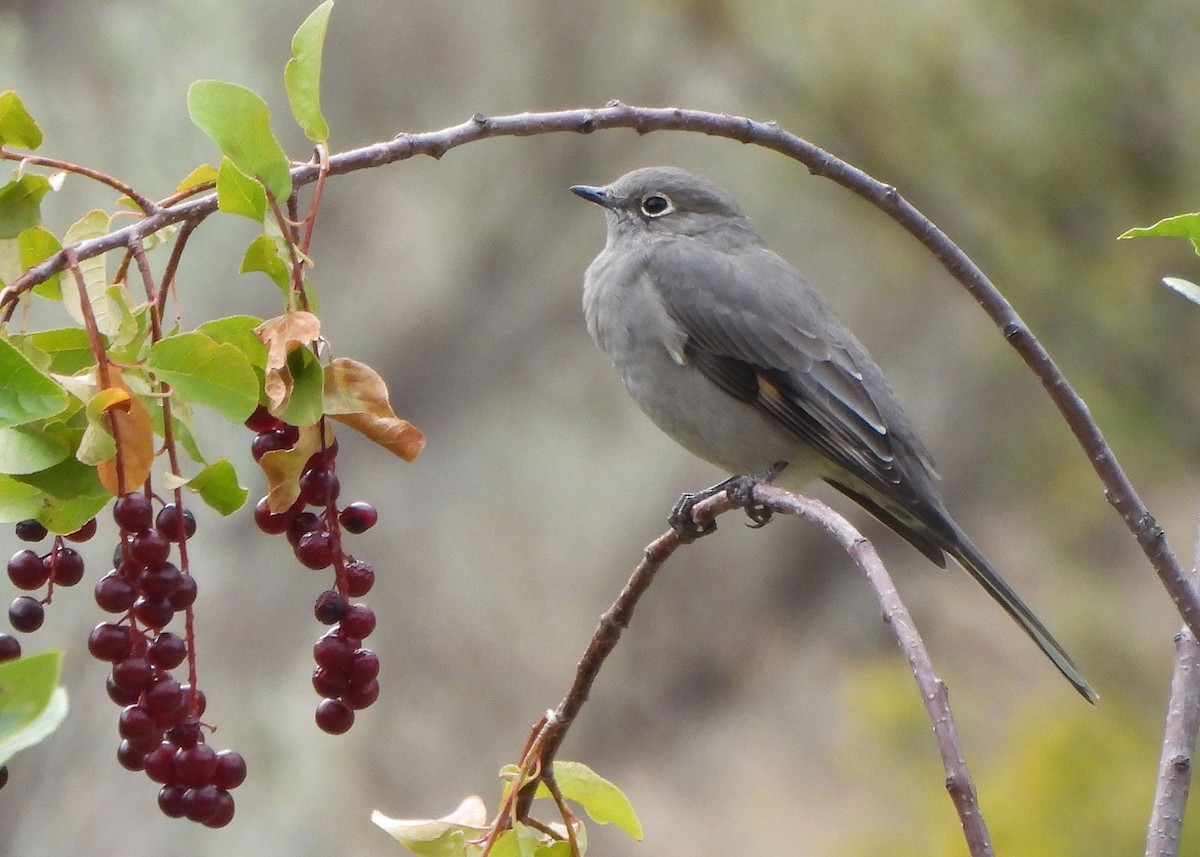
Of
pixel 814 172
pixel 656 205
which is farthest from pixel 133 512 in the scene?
pixel 656 205

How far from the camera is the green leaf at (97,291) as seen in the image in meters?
1.33

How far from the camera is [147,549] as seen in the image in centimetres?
132

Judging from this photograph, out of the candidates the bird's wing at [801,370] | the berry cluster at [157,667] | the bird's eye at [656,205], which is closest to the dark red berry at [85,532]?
the berry cluster at [157,667]

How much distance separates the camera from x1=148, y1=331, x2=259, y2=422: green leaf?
1.30m

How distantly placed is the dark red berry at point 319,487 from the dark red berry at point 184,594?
17 cm

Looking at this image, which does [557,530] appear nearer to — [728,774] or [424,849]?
[728,774]

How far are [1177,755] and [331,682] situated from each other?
98 cm

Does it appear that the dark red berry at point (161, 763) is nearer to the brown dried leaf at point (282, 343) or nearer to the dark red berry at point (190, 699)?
the dark red berry at point (190, 699)

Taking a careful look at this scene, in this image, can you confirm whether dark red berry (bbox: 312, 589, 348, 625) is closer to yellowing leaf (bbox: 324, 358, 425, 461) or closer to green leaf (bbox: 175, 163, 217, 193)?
yellowing leaf (bbox: 324, 358, 425, 461)

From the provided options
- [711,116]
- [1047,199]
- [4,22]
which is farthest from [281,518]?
[4,22]

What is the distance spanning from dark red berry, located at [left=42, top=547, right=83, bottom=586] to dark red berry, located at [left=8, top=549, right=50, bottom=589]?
0.01 meters

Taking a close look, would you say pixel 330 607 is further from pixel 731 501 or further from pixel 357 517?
pixel 731 501

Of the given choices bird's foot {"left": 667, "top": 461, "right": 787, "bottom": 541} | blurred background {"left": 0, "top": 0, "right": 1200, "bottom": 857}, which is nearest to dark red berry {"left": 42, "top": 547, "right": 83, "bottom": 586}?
bird's foot {"left": 667, "top": 461, "right": 787, "bottom": 541}

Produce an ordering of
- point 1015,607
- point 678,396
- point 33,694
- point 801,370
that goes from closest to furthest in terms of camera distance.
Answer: point 33,694
point 1015,607
point 678,396
point 801,370
